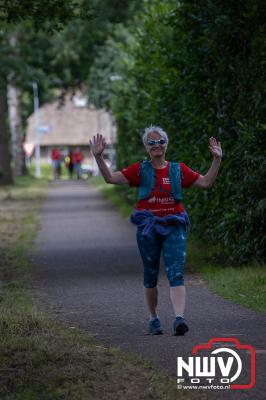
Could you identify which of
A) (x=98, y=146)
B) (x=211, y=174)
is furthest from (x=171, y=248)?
(x=98, y=146)

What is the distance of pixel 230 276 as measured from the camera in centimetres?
1433

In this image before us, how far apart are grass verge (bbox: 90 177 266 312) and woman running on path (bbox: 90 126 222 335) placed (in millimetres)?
1761

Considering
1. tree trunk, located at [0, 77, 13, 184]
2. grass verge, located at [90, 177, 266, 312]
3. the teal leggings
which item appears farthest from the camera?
tree trunk, located at [0, 77, 13, 184]

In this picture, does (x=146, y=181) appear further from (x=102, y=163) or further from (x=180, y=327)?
(x=180, y=327)

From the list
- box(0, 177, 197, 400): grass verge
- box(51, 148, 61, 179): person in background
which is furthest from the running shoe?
box(51, 148, 61, 179): person in background

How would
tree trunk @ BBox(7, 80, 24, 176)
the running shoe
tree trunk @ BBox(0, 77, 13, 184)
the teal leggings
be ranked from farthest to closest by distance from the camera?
tree trunk @ BBox(7, 80, 24, 176), tree trunk @ BBox(0, 77, 13, 184), the teal leggings, the running shoe

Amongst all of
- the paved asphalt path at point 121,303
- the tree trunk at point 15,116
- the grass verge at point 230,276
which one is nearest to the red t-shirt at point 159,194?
the paved asphalt path at point 121,303

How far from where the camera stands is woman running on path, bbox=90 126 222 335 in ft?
32.7

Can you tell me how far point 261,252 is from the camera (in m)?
14.8

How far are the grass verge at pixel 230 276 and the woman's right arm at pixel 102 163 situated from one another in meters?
2.37

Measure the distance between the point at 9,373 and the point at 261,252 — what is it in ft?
23.8

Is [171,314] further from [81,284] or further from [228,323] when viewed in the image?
[81,284]

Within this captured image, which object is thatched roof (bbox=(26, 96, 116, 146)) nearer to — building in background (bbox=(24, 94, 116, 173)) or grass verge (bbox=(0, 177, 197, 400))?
building in background (bbox=(24, 94, 116, 173))

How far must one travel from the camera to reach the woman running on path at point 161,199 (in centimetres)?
997
